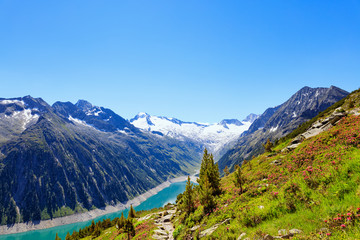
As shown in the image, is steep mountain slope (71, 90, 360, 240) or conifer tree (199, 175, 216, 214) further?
conifer tree (199, 175, 216, 214)

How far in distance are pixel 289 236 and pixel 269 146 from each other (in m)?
39.8

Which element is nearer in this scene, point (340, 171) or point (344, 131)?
point (340, 171)

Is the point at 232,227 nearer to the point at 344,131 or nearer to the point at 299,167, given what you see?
the point at 299,167

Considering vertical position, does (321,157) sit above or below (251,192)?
above

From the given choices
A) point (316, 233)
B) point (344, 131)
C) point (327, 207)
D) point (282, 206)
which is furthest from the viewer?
point (344, 131)

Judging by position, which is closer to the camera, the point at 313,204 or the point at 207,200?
the point at 313,204

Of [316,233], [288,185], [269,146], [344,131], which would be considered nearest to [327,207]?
[316,233]

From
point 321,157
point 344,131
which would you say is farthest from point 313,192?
point 344,131

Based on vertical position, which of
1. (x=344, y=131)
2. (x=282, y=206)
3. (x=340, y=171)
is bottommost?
(x=282, y=206)

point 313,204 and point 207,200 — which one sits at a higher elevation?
point 313,204

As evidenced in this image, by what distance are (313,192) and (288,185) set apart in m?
2.77

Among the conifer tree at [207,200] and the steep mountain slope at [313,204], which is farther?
the conifer tree at [207,200]

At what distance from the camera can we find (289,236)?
9.07 metres

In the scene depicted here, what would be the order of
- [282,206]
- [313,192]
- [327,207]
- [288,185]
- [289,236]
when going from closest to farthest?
[289,236] < [327,207] < [313,192] < [282,206] < [288,185]
